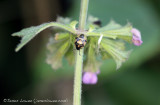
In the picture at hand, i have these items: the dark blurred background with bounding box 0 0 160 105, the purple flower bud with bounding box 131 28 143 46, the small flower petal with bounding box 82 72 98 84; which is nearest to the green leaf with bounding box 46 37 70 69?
the small flower petal with bounding box 82 72 98 84

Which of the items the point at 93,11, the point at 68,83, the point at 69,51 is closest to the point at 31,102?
the point at 68,83

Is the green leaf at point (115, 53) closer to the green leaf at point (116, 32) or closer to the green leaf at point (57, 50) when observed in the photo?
the green leaf at point (116, 32)

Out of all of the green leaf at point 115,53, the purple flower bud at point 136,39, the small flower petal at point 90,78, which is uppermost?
the purple flower bud at point 136,39

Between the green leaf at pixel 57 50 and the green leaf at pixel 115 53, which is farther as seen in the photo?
the green leaf at pixel 57 50

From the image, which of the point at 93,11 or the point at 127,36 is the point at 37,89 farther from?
the point at 127,36

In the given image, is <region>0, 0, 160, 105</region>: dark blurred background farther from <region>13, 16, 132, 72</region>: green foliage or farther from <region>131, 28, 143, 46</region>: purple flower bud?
<region>131, 28, 143, 46</region>: purple flower bud

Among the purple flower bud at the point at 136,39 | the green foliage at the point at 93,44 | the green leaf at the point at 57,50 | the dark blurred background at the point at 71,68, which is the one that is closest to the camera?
the green foliage at the point at 93,44

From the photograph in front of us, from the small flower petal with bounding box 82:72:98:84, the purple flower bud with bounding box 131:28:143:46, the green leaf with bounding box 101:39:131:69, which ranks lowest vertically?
the small flower petal with bounding box 82:72:98:84

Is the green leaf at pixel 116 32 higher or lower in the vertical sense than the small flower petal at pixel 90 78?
higher

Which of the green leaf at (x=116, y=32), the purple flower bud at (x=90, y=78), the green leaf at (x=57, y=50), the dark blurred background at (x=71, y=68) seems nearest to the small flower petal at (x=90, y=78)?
the purple flower bud at (x=90, y=78)
